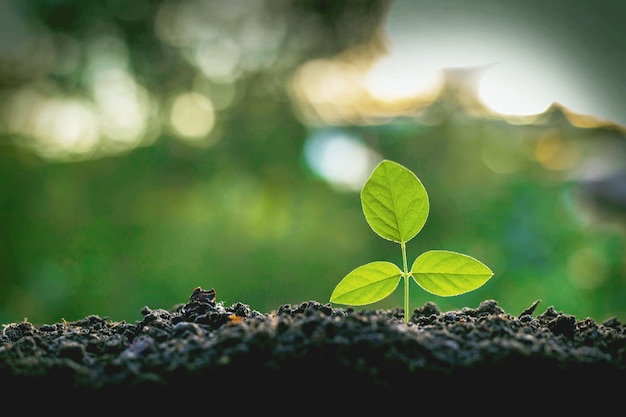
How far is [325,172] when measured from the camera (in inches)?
86.1

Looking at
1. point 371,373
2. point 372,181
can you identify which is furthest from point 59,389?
point 372,181

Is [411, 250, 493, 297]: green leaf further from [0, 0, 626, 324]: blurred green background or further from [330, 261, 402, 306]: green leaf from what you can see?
[0, 0, 626, 324]: blurred green background

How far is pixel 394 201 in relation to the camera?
0.65 metres

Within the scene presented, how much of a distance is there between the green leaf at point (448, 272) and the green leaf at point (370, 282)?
0.08ft

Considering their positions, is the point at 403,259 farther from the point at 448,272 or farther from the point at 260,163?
the point at 260,163

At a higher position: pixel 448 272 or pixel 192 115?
pixel 192 115

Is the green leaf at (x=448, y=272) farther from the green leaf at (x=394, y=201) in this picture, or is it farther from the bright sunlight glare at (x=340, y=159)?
the bright sunlight glare at (x=340, y=159)

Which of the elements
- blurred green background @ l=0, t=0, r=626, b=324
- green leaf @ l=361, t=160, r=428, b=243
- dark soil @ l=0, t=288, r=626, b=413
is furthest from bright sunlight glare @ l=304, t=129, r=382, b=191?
dark soil @ l=0, t=288, r=626, b=413

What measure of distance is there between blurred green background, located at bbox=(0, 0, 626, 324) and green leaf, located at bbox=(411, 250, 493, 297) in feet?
4.64

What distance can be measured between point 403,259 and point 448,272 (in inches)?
2.0

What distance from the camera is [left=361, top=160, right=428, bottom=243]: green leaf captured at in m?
0.63

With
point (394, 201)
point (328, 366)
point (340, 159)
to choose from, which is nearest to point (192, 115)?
point (340, 159)

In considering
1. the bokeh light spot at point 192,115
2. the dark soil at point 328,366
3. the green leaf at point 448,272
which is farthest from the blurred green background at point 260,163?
the dark soil at point 328,366

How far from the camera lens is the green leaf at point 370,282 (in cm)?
65
